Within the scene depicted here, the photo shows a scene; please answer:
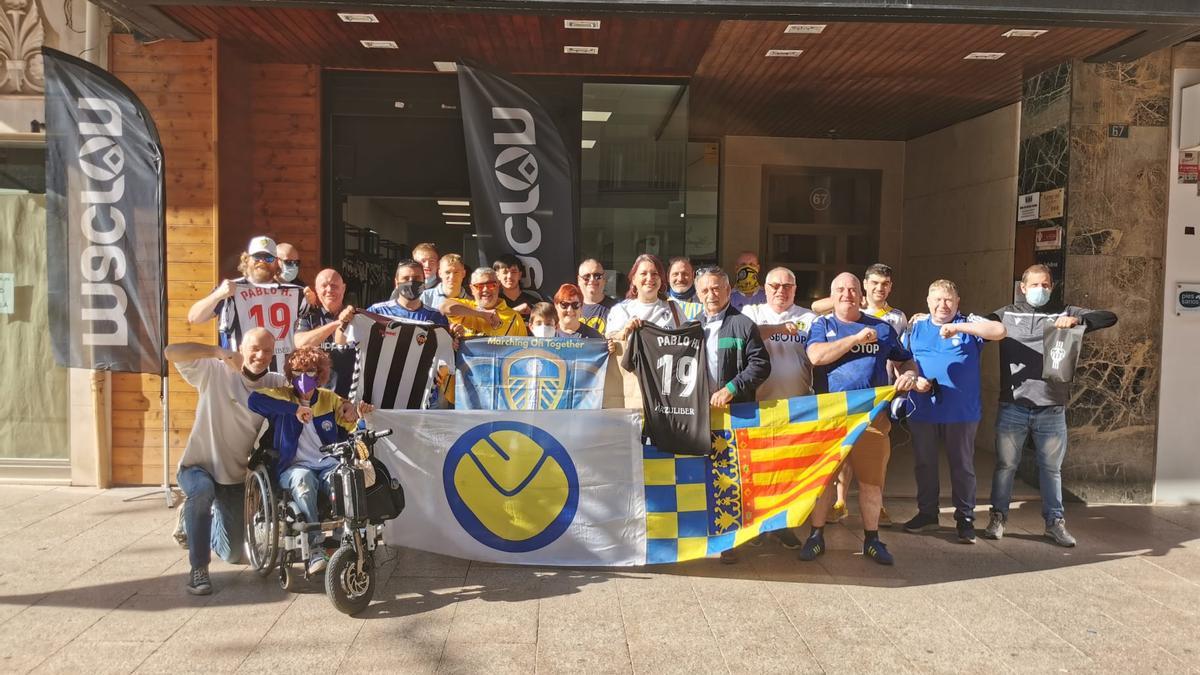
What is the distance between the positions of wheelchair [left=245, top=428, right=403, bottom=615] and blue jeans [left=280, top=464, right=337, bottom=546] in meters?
0.04

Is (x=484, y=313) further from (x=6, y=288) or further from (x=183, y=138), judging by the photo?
(x=6, y=288)

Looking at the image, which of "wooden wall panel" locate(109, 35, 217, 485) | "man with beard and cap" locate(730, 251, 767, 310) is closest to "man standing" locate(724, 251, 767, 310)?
"man with beard and cap" locate(730, 251, 767, 310)

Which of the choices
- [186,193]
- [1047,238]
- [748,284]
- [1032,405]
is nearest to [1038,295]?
[1032,405]

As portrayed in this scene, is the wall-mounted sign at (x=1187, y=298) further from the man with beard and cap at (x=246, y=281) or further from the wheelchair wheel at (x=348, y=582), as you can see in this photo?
the man with beard and cap at (x=246, y=281)

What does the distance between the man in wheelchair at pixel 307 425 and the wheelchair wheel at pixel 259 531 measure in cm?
14

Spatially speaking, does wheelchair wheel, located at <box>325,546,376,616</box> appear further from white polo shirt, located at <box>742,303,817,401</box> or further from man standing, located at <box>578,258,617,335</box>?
white polo shirt, located at <box>742,303,817,401</box>

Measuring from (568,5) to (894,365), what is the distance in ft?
10.5

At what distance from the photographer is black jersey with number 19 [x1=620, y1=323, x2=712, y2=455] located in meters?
5.03

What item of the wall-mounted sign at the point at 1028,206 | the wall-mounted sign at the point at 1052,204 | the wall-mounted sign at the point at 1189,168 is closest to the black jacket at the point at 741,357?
the wall-mounted sign at the point at 1052,204

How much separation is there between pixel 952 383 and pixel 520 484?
290 centimetres

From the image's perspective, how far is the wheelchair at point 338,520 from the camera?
14.2 ft

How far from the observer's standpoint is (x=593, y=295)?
5.95m

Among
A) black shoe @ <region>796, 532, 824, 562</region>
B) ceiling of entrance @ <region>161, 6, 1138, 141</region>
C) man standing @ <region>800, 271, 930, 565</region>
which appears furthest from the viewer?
ceiling of entrance @ <region>161, 6, 1138, 141</region>

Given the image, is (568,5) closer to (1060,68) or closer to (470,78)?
(470,78)
